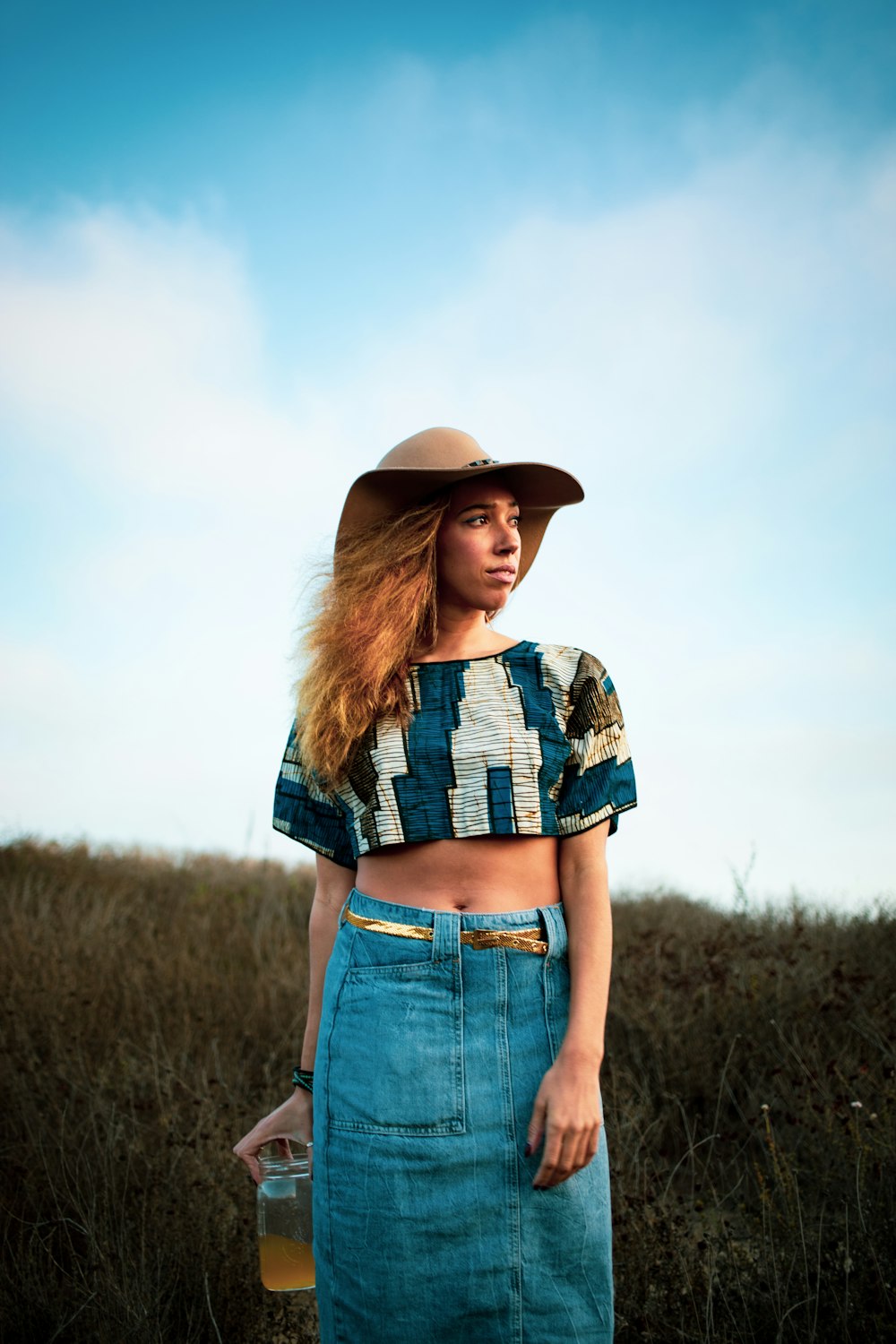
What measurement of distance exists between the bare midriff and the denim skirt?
0.13 feet

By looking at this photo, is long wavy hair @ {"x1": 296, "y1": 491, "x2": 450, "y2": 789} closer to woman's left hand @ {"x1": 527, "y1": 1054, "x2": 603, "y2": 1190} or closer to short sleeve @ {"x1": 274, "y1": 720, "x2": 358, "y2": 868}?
short sleeve @ {"x1": 274, "y1": 720, "x2": 358, "y2": 868}

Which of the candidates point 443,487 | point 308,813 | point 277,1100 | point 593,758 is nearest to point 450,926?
point 593,758

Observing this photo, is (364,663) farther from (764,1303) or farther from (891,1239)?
(891,1239)

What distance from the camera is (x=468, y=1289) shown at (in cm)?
186

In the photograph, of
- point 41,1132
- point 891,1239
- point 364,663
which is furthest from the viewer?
point 41,1132

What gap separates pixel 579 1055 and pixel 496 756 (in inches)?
23.5

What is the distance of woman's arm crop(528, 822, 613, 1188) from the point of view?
1820 mm

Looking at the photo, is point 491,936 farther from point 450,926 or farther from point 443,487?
point 443,487

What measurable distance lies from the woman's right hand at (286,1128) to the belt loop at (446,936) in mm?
653

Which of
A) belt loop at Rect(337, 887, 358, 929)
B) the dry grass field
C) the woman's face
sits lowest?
the dry grass field

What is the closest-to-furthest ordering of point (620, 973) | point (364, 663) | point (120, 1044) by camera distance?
1. point (364, 663)
2. point (120, 1044)
3. point (620, 973)

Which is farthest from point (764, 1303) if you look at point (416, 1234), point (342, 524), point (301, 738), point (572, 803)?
point (342, 524)

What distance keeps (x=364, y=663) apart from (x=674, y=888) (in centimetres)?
834

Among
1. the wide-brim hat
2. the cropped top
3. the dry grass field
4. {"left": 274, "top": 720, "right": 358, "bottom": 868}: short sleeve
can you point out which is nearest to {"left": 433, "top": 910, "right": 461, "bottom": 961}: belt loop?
the cropped top
